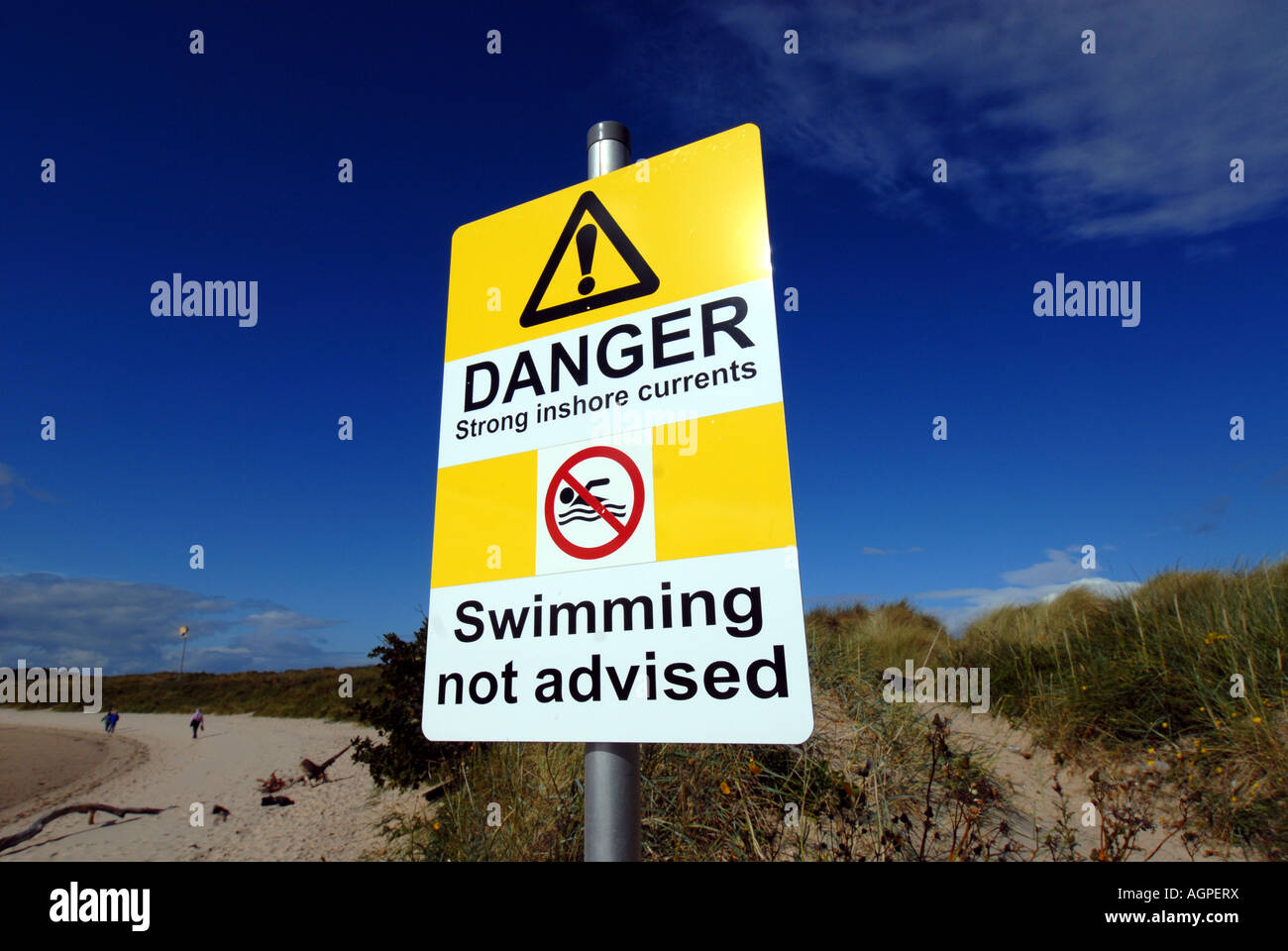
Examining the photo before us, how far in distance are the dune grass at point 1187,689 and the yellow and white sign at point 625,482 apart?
4412 millimetres

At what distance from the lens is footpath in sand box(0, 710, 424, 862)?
9383 mm

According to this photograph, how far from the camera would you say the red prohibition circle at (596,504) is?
1.39 meters

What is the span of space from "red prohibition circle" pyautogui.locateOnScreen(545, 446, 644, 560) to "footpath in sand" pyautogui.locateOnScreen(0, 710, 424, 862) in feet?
23.3

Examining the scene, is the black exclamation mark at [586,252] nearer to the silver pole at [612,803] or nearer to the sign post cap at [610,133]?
the sign post cap at [610,133]

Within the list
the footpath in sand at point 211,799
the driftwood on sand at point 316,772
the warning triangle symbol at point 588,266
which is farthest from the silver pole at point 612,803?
the driftwood on sand at point 316,772

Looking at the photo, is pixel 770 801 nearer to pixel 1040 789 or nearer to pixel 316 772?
pixel 1040 789

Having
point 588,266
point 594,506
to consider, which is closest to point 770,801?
point 594,506

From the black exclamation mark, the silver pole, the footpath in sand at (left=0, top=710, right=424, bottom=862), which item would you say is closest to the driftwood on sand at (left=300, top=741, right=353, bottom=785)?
the footpath in sand at (left=0, top=710, right=424, bottom=862)

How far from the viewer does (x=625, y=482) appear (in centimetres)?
141

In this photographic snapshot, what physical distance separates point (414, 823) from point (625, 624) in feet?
22.8

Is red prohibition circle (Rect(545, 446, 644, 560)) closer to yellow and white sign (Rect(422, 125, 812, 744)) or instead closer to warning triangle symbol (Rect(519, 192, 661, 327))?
yellow and white sign (Rect(422, 125, 812, 744))

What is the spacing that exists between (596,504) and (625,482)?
0.27 feet
